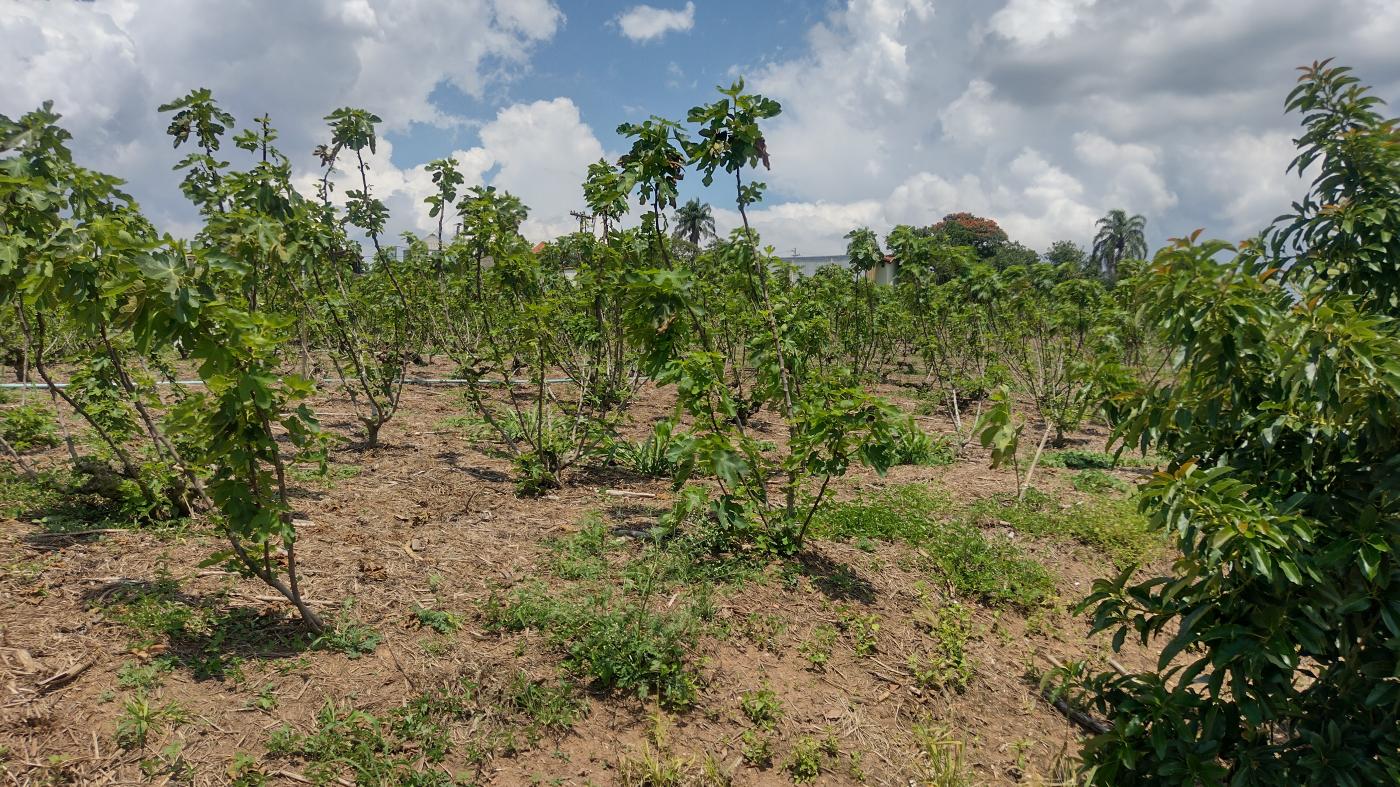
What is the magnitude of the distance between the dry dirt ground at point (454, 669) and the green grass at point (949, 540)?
0.12 meters

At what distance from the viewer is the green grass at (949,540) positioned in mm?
4918

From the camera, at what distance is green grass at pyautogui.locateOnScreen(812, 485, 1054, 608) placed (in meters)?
4.92

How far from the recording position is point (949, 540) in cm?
545

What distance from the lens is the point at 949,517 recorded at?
20.4 feet

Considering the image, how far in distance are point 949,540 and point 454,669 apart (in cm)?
368

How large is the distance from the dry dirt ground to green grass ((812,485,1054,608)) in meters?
0.12

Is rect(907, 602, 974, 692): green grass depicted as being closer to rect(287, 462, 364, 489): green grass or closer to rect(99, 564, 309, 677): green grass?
rect(99, 564, 309, 677): green grass

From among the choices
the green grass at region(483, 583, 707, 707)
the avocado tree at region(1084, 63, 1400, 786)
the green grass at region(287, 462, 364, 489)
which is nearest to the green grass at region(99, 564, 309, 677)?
the green grass at region(483, 583, 707, 707)

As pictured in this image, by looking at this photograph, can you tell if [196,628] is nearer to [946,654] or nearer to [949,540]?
[946,654]

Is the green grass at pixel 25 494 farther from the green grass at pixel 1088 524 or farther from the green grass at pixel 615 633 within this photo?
the green grass at pixel 1088 524

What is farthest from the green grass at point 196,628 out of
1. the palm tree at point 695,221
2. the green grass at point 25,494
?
the palm tree at point 695,221

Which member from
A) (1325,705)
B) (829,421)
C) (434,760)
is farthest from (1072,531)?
(434,760)

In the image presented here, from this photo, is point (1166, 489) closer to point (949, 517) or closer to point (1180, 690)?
point (1180, 690)

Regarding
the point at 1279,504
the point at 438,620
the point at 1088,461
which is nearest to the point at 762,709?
the point at 438,620
